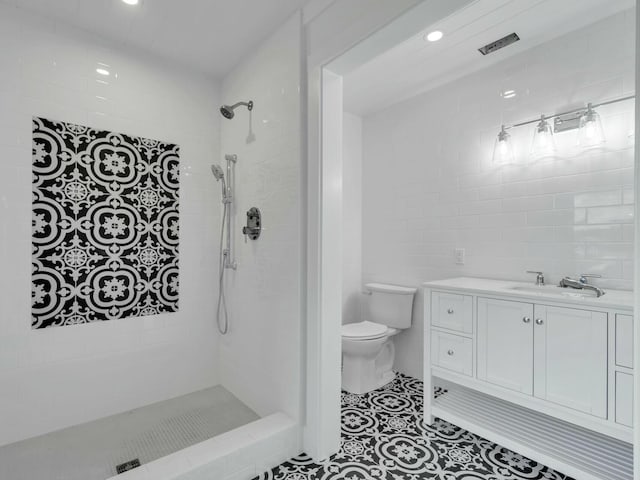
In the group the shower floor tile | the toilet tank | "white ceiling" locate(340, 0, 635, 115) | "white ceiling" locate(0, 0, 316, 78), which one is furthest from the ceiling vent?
the shower floor tile

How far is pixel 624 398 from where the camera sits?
1484mm

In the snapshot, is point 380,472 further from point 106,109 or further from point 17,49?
point 17,49

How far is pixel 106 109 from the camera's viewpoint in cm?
224

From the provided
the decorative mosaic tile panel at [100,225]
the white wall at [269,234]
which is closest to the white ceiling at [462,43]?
the white wall at [269,234]

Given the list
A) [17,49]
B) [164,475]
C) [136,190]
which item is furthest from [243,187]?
[164,475]

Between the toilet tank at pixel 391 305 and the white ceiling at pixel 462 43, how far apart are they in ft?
5.58

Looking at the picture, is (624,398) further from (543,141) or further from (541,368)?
(543,141)

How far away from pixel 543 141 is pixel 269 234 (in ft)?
6.15

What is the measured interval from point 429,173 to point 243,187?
155 cm

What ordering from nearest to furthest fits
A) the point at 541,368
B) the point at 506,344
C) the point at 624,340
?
the point at 624,340, the point at 541,368, the point at 506,344

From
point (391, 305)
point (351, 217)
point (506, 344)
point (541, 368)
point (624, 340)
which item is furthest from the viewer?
point (351, 217)

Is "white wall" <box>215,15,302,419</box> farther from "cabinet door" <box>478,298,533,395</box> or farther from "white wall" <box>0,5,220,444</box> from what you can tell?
"cabinet door" <box>478,298,533,395</box>

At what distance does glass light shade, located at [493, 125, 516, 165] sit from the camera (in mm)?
2383

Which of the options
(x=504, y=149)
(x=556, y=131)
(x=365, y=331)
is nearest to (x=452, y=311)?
(x=365, y=331)
